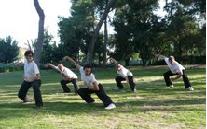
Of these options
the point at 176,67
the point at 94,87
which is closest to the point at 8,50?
the point at 176,67

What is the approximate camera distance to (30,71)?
13734 millimetres

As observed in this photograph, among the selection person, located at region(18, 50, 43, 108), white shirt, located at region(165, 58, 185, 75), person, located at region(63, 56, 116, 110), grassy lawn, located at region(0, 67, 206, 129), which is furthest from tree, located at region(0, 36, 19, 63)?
person, located at region(63, 56, 116, 110)

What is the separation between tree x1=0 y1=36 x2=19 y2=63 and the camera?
81.8 m

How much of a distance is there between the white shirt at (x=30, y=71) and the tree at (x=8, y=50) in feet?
227

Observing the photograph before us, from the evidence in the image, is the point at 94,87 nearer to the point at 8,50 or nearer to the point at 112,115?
the point at 112,115

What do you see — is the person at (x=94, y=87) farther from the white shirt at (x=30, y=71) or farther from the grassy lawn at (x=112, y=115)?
the white shirt at (x=30, y=71)

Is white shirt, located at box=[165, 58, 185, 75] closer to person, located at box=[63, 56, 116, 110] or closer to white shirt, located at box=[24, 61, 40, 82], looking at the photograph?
person, located at box=[63, 56, 116, 110]

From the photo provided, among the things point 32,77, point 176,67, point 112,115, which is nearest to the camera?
point 112,115

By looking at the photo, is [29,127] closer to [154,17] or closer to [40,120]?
[40,120]

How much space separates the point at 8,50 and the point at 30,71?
70020mm

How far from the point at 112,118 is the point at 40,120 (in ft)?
5.35

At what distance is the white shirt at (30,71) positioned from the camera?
44.5 feet

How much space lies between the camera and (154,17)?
6000 cm

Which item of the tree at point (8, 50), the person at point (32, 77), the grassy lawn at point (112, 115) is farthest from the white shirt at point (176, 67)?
the tree at point (8, 50)
